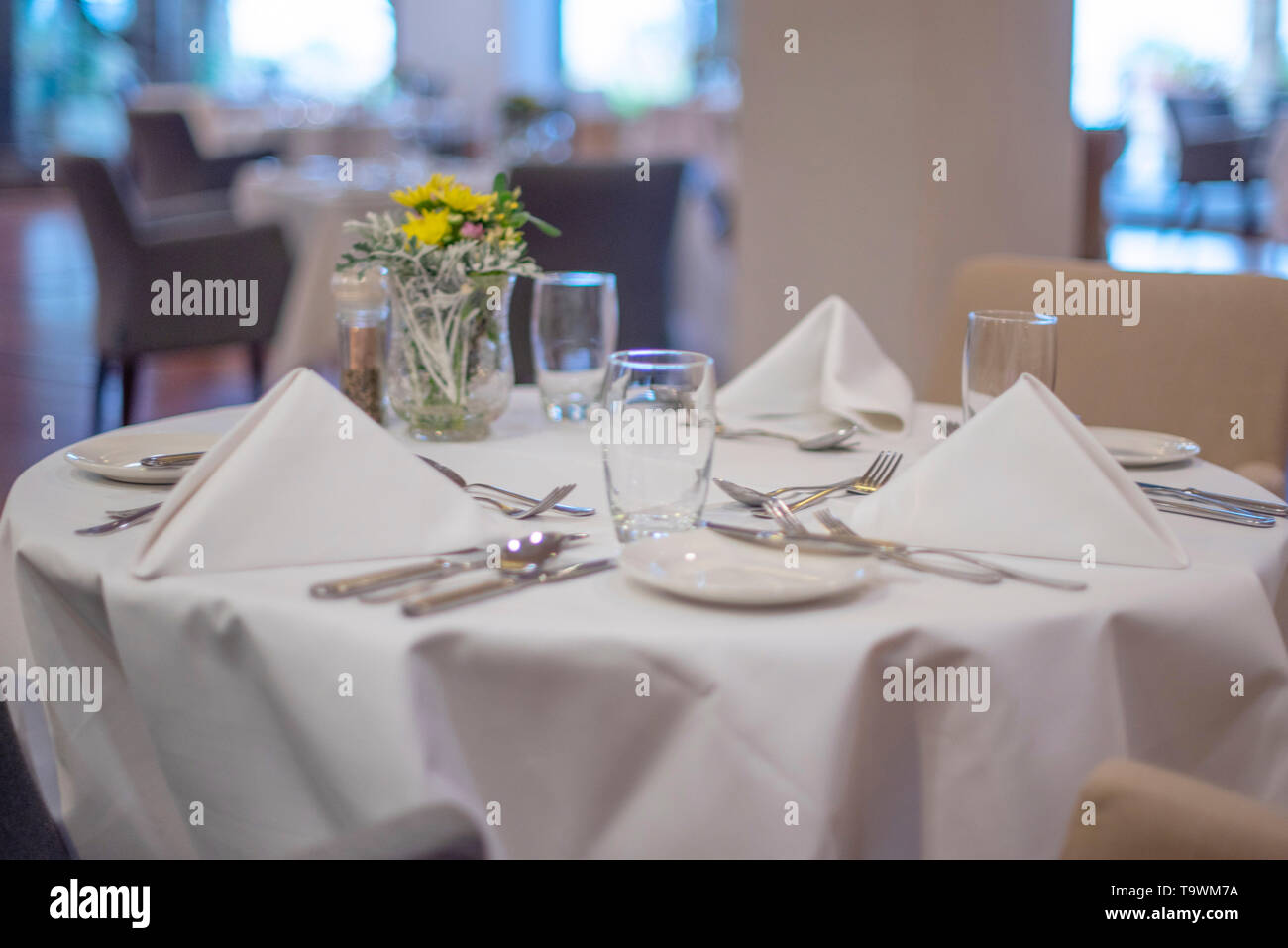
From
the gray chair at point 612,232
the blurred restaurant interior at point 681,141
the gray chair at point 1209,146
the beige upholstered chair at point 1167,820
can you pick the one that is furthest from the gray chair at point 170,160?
the gray chair at point 1209,146

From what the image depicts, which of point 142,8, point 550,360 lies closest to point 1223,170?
point 550,360

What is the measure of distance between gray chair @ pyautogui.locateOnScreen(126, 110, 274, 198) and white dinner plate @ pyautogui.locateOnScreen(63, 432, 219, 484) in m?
5.87

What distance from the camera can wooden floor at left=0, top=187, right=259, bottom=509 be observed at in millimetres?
4418

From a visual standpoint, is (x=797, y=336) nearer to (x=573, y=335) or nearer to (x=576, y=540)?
(x=573, y=335)

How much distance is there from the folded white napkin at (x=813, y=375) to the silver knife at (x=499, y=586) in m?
0.63

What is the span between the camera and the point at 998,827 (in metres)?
0.92

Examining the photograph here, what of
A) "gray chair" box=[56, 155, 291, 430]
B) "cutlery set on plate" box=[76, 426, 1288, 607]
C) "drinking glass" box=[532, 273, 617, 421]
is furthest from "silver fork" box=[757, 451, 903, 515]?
"gray chair" box=[56, 155, 291, 430]

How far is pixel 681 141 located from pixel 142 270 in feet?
12.7

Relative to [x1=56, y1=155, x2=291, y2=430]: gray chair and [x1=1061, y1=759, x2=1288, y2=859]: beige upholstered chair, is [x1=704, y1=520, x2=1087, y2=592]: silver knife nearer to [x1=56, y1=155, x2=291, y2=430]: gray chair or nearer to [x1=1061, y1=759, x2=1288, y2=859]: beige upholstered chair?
[x1=1061, y1=759, x2=1288, y2=859]: beige upholstered chair

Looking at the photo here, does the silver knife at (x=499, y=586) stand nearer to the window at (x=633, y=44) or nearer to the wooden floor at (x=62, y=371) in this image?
the wooden floor at (x=62, y=371)

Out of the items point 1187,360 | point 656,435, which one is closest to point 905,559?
point 656,435

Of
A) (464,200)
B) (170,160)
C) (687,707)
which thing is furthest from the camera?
(170,160)

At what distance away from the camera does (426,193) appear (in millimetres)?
1441

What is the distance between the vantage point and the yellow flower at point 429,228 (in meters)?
1.40
